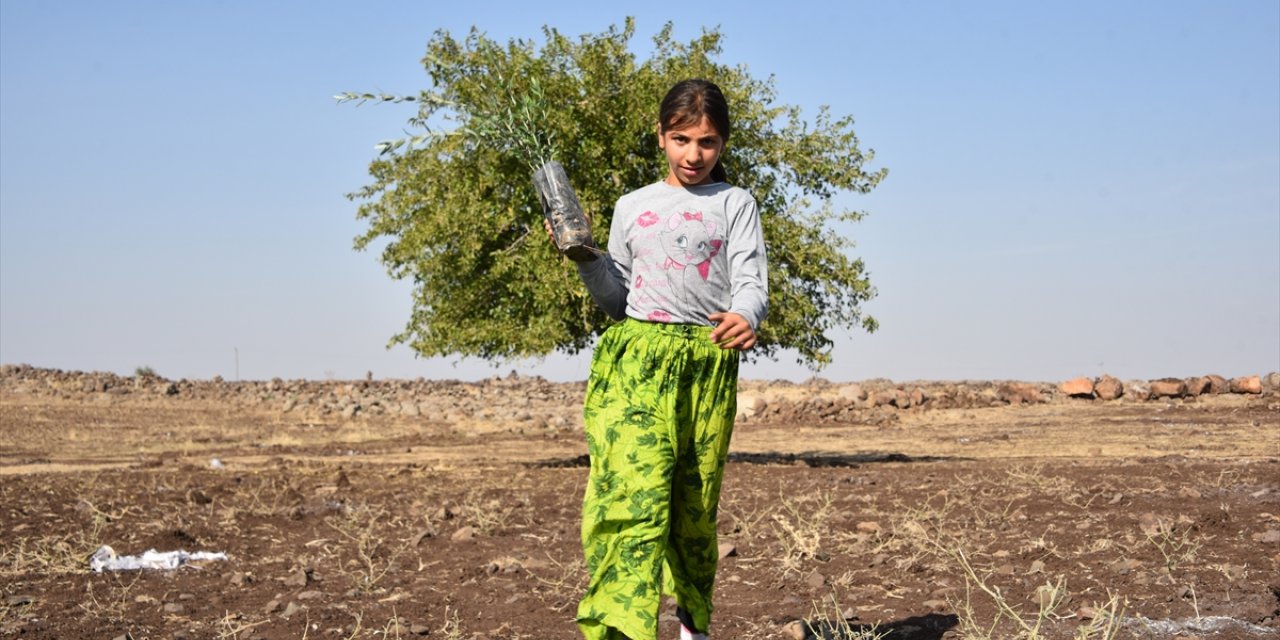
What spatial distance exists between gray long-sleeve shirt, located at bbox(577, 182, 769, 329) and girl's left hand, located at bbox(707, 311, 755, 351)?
0.52ft

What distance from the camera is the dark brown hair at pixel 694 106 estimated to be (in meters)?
4.31

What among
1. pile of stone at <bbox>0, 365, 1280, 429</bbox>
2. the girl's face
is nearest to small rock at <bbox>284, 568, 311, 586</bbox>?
the girl's face

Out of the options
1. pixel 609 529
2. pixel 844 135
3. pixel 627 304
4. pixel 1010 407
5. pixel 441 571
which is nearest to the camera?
pixel 609 529

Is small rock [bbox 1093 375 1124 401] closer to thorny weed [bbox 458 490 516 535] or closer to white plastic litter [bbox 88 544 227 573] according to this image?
thorny weed [bbox 458 490 516 535]

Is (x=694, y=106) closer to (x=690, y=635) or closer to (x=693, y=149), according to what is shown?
(x=693, y=149)

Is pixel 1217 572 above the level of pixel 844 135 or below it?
below

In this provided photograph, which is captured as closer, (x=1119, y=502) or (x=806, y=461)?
(x=1119, y=502)

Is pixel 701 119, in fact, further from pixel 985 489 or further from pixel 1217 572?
pixel 985 489

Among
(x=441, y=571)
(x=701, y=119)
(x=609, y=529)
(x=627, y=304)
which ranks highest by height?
(x=701, y=119)

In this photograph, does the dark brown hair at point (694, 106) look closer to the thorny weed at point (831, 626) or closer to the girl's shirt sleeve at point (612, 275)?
the girl's shirt sleeve at point (612, 275)

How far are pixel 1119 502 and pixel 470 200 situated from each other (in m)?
8.51

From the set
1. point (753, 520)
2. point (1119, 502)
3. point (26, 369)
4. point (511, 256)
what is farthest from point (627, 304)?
point (26, 369)

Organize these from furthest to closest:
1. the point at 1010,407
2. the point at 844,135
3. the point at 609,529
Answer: the point at 1010,407
the point at 844,135
the point at 609,529

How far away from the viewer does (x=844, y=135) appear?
1602 cm
